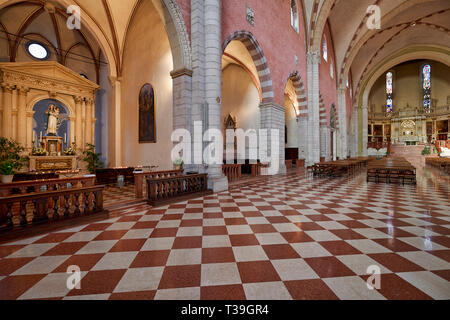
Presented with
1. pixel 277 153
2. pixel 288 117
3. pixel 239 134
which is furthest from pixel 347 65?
pixel 277 153

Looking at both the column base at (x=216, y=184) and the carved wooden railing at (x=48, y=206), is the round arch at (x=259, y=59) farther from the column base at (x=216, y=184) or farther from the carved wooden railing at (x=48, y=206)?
the carved wooden railing at (x=48, y=206)

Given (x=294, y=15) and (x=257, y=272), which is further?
(x=294, y=15)

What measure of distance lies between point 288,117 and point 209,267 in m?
18.1

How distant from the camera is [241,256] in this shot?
2.31 m

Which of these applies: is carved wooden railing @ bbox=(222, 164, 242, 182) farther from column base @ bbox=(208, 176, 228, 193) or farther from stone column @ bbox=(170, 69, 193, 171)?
stone column @ bbox=(170, 69, 193, 171)

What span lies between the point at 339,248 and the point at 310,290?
1.03 meters

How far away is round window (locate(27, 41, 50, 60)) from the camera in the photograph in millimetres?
11656

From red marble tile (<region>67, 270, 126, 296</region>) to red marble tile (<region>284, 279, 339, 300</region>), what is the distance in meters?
1.53

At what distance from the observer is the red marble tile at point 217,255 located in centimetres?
223

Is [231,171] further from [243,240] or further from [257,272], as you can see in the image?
[257,272]

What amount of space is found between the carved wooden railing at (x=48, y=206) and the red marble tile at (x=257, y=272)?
313 centimetres

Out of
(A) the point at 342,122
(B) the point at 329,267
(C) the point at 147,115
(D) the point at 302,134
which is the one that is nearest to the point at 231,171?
(C) the point at 147,115
